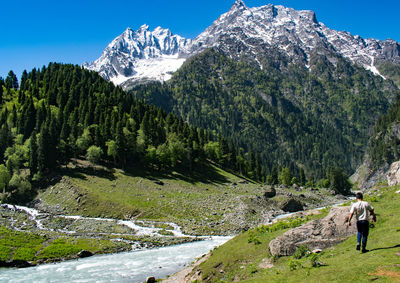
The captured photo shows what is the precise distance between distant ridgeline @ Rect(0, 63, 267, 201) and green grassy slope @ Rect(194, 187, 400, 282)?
82053 mm

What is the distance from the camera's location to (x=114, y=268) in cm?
3903

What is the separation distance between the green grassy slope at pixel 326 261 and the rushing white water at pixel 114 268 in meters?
11.4

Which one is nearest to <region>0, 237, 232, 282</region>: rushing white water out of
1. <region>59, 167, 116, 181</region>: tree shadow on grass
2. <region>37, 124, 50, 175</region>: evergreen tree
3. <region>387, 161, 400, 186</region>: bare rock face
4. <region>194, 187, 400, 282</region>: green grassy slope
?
<region>194, 187, 400, 282</region>: green grassy slope

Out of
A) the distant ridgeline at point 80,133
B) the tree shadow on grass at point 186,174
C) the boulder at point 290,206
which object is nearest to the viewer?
the boulder at point 290,206

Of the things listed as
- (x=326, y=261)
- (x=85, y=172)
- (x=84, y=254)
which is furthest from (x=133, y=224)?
(x=326, y=261)

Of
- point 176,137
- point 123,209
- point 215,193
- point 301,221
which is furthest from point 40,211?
point 301,221

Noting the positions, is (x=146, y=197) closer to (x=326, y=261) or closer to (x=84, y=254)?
(x=84, y=254)

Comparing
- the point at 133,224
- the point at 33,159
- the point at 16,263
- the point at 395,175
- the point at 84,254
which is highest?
the point at 33,159

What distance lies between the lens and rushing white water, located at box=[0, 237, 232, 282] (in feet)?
117

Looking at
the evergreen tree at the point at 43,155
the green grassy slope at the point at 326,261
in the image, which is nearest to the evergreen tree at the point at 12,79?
the evergreen tree at the point at 43,155

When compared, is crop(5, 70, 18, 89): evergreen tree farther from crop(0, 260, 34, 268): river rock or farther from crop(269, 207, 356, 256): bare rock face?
crop(269, 207, 356, 256): bare rock face

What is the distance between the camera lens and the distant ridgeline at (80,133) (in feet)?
323

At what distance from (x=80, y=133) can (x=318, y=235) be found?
11132 cm

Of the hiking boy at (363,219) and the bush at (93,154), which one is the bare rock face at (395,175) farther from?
the bush at (93,154)
